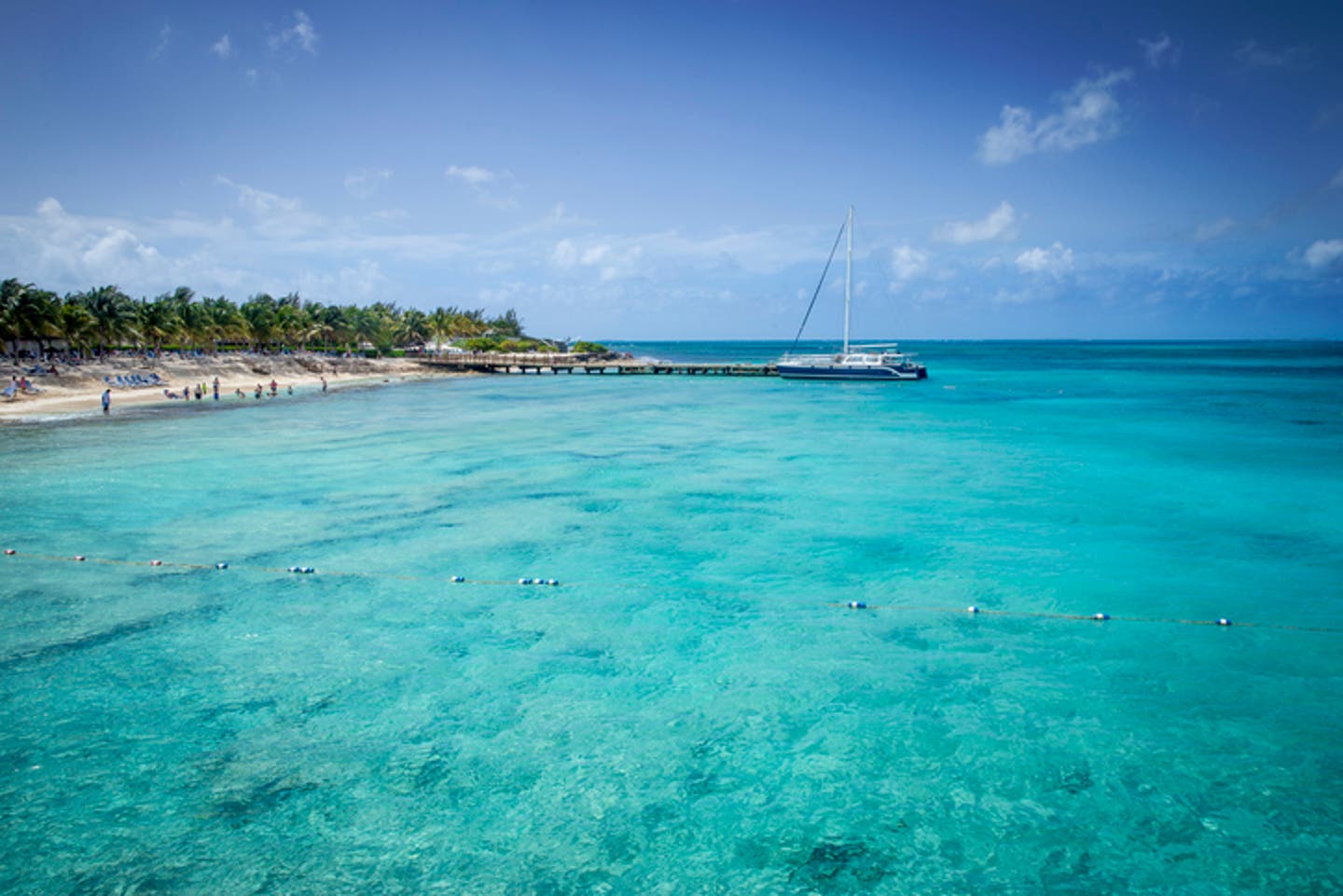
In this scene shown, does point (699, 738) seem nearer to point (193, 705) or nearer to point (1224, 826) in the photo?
point (1224, 826)

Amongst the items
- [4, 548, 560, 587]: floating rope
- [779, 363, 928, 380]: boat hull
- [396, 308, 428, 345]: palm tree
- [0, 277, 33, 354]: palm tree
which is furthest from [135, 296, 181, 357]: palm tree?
[4, 548, 560, 587]: floating rope

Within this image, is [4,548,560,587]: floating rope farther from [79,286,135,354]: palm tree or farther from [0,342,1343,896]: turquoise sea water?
[79,286,135,354]: palm tree

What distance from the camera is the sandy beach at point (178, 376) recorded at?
5259cm

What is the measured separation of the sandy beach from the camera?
52594 mm

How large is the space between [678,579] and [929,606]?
16.9 ft

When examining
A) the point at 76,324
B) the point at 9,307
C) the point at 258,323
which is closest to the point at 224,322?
the point at 258,323

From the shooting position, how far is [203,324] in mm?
81750

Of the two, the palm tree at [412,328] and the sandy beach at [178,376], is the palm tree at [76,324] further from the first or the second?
the palm tree at [412,328]

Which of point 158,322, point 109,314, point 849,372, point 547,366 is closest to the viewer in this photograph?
point 109,314

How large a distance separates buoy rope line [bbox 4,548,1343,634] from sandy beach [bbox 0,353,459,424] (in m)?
36.3

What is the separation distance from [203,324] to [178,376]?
1179 cm

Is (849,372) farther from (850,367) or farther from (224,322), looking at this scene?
(224,322)

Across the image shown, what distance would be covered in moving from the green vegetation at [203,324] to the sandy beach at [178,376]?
277 cm

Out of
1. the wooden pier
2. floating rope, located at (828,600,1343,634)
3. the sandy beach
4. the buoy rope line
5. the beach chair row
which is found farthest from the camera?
the wooden pier
